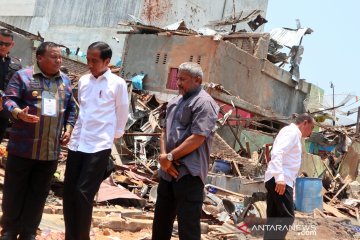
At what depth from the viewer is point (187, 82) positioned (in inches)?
166

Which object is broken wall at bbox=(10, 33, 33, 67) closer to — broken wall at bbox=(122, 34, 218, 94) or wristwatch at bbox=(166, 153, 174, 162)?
broken wall at bbox=(122, 34, 218, 94)

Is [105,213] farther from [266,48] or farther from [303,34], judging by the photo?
[303,34]

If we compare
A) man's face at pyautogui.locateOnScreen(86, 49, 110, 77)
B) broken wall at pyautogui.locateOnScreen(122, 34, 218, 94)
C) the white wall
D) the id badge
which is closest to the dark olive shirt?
man's face at pyautogui.locateOnScreen(86, 49, 110, 77)

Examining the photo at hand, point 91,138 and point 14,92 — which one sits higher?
point 14,92

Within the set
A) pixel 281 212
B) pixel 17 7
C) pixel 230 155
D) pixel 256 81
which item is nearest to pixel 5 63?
pixel 281 212

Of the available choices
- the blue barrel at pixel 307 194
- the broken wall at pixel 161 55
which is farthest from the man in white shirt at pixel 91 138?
the broken wall at pixel 161 55

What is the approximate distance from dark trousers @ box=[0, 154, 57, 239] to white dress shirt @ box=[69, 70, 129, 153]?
35 cm

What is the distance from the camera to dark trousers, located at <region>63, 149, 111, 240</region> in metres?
4.00

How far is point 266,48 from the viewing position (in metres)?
24.2

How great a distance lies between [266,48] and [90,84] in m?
20.8

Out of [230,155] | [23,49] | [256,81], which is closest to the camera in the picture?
[230,155]

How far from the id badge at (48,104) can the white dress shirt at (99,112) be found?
0.76 ft

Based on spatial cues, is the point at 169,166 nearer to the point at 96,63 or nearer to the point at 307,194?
the point at 96,63

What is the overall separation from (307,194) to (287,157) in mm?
5797
